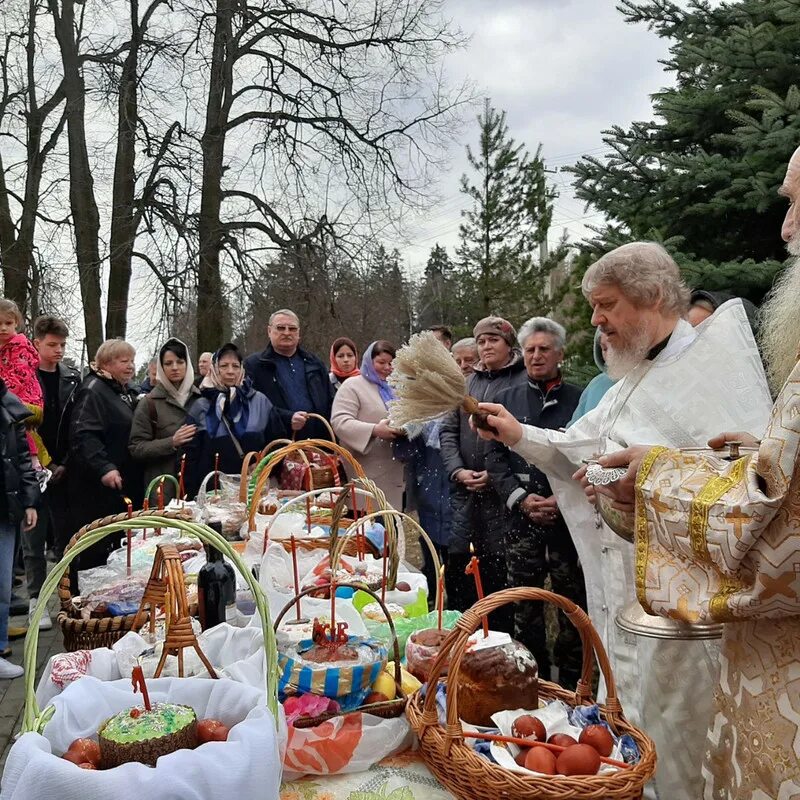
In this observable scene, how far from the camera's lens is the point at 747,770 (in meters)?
1.54

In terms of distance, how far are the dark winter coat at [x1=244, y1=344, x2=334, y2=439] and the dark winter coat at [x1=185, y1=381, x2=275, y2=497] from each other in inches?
14.8

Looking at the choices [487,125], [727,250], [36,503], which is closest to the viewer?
[36,503]

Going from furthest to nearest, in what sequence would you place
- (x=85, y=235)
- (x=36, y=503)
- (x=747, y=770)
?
(x=85, y=235) → (x=36, y=503) → (x=747, y=770)

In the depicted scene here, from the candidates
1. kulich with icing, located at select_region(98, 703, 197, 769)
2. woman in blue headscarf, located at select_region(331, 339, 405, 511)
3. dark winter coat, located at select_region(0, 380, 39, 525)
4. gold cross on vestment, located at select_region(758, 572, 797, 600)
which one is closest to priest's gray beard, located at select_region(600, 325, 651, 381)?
gold cross on vestment, located at select_region(758, 572, 797, 600)

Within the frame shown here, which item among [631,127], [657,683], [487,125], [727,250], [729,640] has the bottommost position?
[657,683]

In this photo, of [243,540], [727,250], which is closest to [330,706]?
[243,540]

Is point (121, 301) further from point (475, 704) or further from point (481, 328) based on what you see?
point (475, 704)

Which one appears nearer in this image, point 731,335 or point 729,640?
point 729,640

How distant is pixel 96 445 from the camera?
5.73 m

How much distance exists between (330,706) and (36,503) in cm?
359

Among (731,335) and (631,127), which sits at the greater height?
(631,127)

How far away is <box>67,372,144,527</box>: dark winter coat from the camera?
5711mm

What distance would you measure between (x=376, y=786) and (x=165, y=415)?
4.64m

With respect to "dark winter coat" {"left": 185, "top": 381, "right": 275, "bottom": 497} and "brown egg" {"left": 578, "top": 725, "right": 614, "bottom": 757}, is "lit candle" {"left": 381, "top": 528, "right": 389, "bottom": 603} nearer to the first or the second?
"brown egg" {"left": 578, "top": 725, "right": 614, "bottom": 757}
